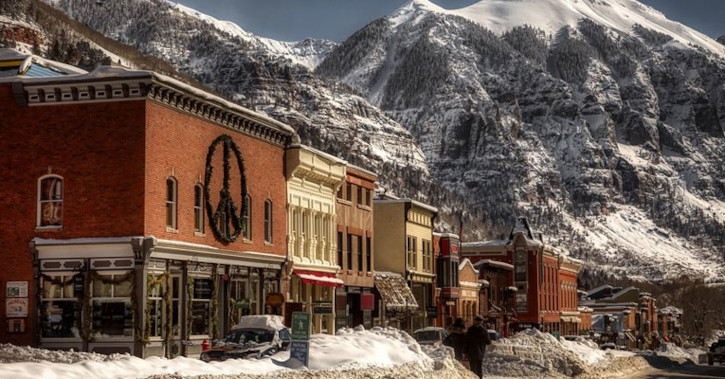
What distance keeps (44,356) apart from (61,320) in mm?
10038

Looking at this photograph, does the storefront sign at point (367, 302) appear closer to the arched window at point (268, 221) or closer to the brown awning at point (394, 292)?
the brown awning at point (394, 292)

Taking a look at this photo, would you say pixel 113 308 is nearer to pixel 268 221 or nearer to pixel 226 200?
pixel 226 200

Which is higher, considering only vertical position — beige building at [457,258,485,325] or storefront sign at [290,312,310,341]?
beige building at [457,258,485,325]

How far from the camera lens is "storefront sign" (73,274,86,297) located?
44531mm

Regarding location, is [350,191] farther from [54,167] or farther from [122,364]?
[122,364]

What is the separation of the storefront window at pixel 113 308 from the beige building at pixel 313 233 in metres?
16.5

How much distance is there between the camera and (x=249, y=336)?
132ft

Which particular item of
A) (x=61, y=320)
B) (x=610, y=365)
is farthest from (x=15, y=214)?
(x=610, y=365)

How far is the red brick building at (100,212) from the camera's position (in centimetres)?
4434

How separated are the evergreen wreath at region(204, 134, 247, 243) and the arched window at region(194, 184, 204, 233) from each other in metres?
0.27

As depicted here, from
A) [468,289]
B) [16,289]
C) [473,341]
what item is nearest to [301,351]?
[473,341]

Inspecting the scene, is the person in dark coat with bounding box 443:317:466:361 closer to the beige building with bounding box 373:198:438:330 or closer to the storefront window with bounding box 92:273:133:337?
the storefront window with bounding box 92:273:133:337

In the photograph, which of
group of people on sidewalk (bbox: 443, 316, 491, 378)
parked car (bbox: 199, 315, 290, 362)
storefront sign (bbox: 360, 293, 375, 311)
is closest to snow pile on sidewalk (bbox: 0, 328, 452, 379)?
parked car (bbox: 199, 315, 290, 362)

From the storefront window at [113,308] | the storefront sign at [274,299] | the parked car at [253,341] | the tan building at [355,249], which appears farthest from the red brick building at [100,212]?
the tan building at [355,249]
